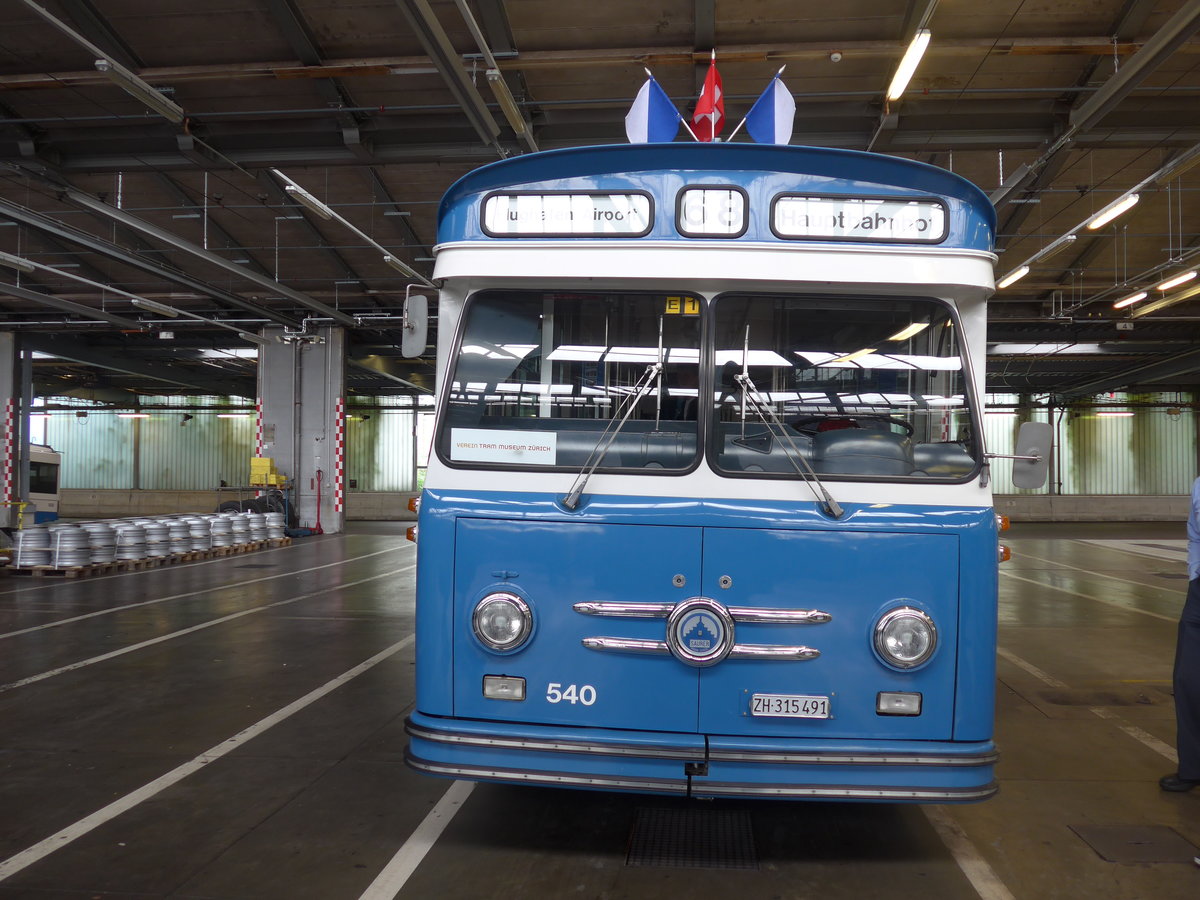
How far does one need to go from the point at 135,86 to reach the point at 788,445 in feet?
28.4

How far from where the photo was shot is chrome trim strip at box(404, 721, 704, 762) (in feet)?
10.3

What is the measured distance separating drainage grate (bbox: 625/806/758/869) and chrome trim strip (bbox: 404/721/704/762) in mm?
693

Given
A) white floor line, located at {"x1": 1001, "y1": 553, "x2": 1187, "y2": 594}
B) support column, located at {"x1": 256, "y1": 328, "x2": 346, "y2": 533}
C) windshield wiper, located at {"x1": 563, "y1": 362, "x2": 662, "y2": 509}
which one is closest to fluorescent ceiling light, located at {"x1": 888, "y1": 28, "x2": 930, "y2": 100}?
windshield wiper, located at {"x1": 563, "y1": 362, "x2": 662, "y2": 509}

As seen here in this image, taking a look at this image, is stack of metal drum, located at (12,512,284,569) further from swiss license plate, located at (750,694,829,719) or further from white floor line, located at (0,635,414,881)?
swiss license plate, located at (750,694,829,719)

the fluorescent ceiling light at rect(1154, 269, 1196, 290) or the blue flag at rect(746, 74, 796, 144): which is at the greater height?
the fluorescent ceiling light at rect(1154, 269, 1196, 290)

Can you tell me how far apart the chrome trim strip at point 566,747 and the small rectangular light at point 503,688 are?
0.52 ft

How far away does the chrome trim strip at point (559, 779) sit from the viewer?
3145mm

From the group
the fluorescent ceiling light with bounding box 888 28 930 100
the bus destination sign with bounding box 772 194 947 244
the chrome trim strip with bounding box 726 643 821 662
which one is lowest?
the chrome trim strip with bounding box 726 643 821 662

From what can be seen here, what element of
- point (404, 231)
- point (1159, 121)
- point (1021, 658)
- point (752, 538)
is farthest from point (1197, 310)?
point (752, 538)

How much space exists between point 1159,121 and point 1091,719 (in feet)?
30.4

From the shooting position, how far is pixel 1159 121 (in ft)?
36.4

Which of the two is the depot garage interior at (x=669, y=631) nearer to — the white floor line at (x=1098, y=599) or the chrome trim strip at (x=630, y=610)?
the chrome trim strip at (x=630, y=610)

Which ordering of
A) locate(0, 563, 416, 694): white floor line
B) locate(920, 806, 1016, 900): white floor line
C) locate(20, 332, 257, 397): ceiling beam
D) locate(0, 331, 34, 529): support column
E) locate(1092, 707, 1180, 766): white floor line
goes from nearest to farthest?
1. locate(920, 806, 1016, 900): white floor line
2. locate(1092, 707, 1180, 766): white floor line
3. locate(0, 563, 416, 694): white floor line
4. locate(0, 331, 34, 529): support column
5. locate(20, 332, 257, 397): ceiling beam

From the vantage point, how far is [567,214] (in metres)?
3.40
